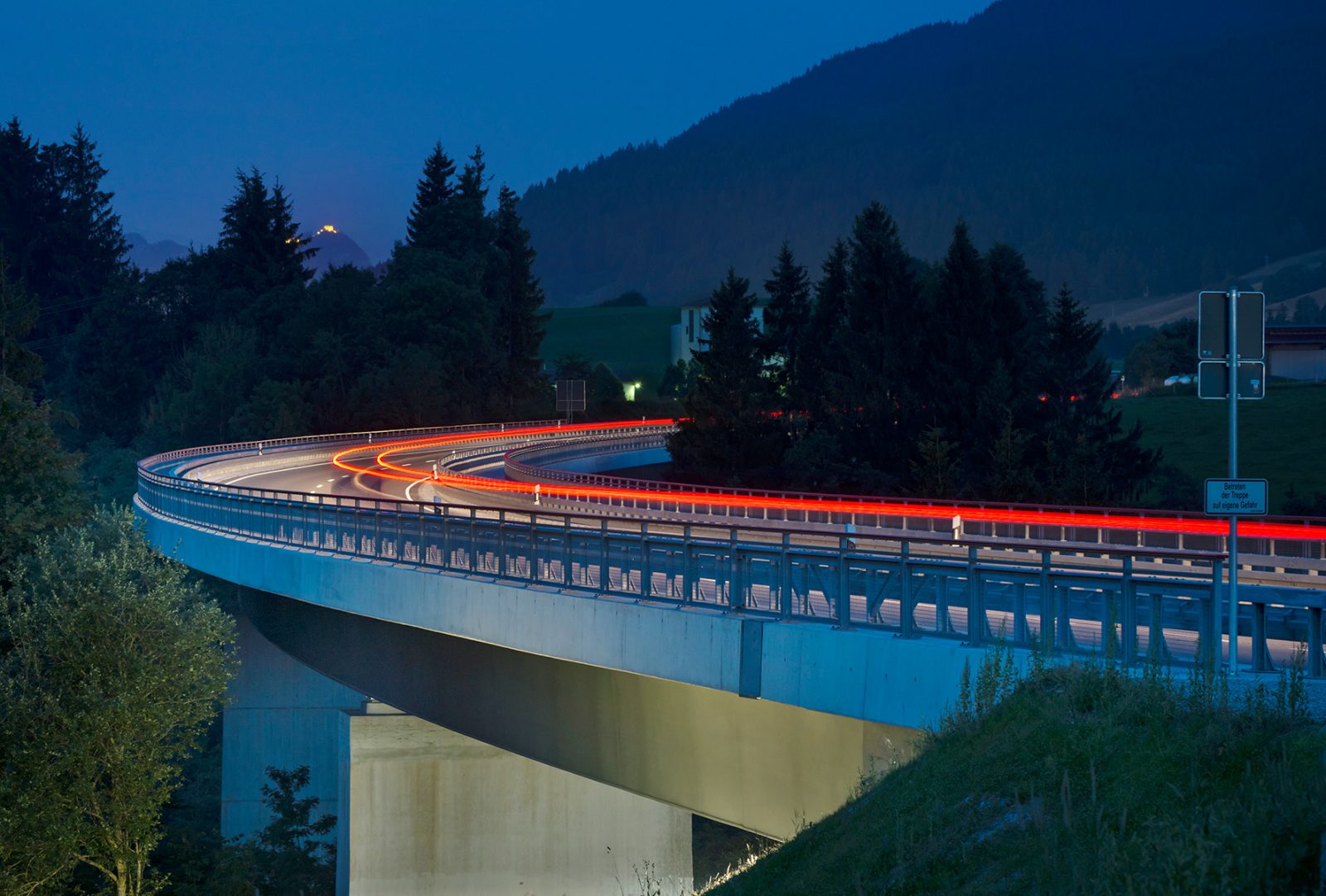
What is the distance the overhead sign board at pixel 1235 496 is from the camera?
450 inches

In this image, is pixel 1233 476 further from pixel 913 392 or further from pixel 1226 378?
pixel 913 392

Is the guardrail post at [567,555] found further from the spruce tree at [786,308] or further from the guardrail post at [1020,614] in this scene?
the spruce tree at [786,308]

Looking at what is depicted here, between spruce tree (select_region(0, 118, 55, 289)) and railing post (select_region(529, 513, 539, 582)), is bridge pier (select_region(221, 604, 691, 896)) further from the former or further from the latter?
spruce tree (select_region(0, 118, 55, 289))

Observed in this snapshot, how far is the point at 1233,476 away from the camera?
11781 millimetres

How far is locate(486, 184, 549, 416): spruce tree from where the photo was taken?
382 ft

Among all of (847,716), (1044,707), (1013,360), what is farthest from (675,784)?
(1013,360)

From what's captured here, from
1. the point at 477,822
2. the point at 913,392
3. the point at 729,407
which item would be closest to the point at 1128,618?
the point at 477,822

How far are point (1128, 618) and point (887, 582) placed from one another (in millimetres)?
2761

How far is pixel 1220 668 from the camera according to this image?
10352mm

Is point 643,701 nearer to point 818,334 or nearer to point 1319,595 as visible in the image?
point 1319,595

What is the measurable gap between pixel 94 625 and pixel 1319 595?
66.6ft


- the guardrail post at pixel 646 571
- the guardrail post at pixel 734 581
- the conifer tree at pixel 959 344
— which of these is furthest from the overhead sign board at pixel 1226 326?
the conifer tree at pixel 959 344

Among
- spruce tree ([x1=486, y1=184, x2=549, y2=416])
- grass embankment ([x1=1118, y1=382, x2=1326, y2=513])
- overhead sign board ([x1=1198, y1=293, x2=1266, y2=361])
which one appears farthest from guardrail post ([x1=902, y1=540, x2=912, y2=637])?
spruce tree ([x1=486, y1=184, x2=549, y2=416])

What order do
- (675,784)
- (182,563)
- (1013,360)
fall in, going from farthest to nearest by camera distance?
1. (1013,360)
2. (182,563)
3. (675,784)
